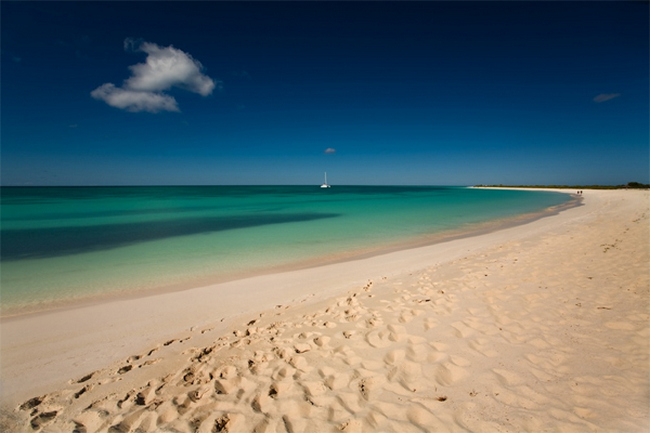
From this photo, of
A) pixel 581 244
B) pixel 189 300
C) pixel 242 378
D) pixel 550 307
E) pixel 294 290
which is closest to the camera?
pixel 242 378

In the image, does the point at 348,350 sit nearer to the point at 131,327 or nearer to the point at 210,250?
the point at 131,327

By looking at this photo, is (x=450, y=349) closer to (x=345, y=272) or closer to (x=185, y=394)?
(x=185, y=394)

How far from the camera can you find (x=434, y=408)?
2824 mm

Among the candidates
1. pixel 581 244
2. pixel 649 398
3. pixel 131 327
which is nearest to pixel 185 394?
pixel 131 327

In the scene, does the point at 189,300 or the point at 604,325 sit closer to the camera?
the point at 604,325

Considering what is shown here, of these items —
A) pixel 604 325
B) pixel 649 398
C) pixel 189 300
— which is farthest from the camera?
pixel 189 300

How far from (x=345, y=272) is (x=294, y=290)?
197 centimetres

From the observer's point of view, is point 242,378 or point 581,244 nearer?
point 242,378

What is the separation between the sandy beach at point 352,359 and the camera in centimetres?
279

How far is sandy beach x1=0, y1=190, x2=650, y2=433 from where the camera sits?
279cm

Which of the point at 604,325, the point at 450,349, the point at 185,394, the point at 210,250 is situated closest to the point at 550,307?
the point at 604,325

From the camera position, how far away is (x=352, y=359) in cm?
366

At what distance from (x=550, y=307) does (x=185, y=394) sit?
19.7 feet

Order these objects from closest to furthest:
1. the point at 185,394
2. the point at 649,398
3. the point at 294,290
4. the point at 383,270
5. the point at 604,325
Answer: the point at 649,398 → the point at 185,394 → the point at 604,325 → the point at 294,290 → the point at 383,270
